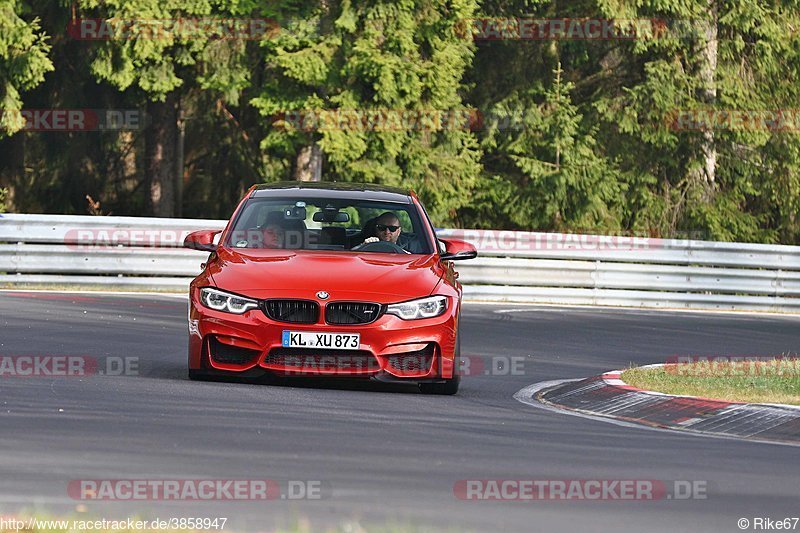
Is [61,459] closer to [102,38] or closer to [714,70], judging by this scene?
[102,38]

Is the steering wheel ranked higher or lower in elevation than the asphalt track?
higher

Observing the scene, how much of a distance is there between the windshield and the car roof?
66 mm

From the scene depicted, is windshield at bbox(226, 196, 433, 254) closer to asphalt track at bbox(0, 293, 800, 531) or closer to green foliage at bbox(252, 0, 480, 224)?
asphalt track at bbox(0, 293, 800, 531)

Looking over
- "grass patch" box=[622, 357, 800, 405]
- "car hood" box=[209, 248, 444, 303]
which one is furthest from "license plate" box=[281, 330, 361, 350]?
"grass patch" box=[622, 357, 800, 405]

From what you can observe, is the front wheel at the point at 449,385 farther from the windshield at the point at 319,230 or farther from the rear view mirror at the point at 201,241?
the rear view mirror at the point at 201,241

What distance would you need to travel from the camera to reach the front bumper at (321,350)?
11.6 metres

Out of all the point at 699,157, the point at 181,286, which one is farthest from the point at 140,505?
the point at 699,157

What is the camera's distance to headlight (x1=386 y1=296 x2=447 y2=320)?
11.8 meters

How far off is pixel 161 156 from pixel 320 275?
25.8m

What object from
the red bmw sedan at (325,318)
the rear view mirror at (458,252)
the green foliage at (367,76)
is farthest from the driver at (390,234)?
the green foliage at (367,76)

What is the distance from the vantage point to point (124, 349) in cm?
1470

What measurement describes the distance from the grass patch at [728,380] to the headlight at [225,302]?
3242mm

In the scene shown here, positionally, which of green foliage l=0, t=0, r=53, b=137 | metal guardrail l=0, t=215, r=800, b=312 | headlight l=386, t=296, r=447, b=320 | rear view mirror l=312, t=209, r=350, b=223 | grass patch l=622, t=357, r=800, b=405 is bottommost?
metal guardrail l=0, t=215, r=800, b=312

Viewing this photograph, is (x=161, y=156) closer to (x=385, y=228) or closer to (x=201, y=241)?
(x=385, y=228)
